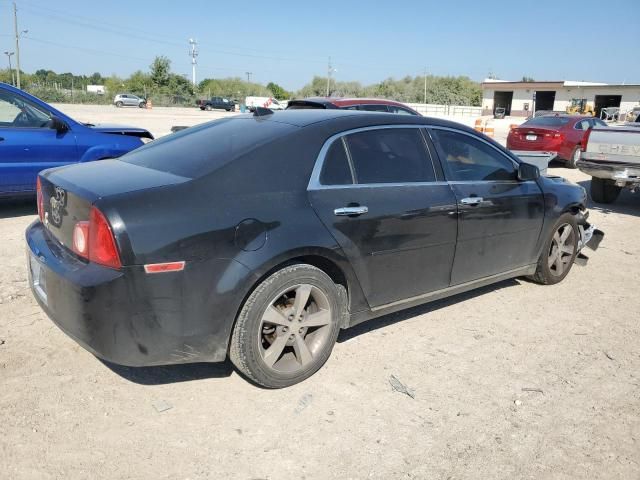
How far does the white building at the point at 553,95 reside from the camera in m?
57.4

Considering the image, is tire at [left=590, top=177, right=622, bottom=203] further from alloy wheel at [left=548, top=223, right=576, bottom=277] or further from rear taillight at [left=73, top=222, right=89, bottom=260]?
rear taillight at [left=73, top=222, right=89, bottom=260]

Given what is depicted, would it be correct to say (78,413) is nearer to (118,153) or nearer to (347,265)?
(347,265)

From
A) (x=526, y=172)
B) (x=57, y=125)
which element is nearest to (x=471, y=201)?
(x=526, y=172)

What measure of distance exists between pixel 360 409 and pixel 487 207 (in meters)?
2.02

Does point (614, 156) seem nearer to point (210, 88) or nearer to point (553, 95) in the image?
point (553, 95)

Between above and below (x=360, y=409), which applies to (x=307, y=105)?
above

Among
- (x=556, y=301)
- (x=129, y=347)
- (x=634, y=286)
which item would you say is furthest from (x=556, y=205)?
(x=129, y=347)

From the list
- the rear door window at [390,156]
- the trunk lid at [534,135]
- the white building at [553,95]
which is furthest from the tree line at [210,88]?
the rear door window at [390,156]

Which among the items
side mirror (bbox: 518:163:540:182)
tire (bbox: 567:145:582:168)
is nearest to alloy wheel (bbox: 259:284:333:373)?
side mirror (bbox: 518:163:540:182)

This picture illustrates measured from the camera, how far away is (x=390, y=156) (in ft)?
12.7

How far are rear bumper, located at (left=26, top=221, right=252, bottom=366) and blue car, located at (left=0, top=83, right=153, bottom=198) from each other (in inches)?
173

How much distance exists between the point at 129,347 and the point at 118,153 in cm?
536

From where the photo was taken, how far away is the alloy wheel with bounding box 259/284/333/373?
324 centimetres

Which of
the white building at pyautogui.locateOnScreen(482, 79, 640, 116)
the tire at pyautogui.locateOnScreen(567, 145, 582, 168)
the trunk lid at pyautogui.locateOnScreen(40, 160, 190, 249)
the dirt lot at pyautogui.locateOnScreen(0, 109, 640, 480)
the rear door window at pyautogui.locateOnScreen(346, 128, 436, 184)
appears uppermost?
the white building at pyautogui.locateOnScreen(482, 79, 640, 116)
